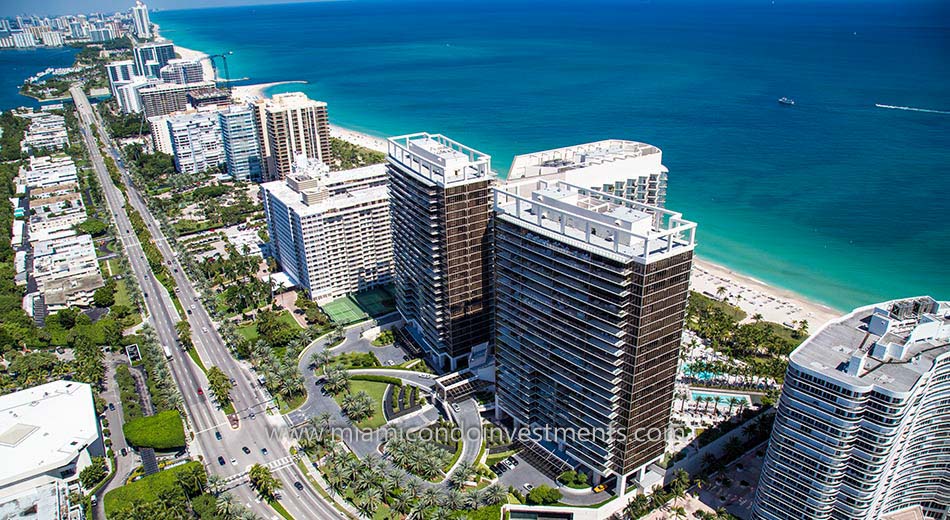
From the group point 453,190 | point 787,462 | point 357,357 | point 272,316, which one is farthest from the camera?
point 272,316

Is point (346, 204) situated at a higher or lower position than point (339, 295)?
higher

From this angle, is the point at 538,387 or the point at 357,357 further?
the point at 357,357

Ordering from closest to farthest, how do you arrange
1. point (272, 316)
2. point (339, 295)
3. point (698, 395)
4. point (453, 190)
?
point (453, 190) < point (698, 395) < point (272, 316) < point (339, 295)

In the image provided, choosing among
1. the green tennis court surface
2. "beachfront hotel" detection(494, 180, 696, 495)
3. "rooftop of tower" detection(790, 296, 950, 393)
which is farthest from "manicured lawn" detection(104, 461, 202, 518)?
"rooftop of tower" detection(790, 296, 950, 393)

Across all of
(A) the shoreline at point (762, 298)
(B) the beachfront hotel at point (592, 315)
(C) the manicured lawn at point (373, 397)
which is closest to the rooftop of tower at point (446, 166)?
(B) the beachfront hotel at point (592, 315)

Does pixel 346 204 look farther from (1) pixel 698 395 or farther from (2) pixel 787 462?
(2) pixel 787 462

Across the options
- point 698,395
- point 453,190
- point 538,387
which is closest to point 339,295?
point 453,190

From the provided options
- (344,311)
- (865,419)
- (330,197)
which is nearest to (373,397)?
(344,311)

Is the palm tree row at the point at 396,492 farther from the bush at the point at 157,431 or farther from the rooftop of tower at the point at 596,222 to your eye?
the rooftop of tower at the point at 596,222
